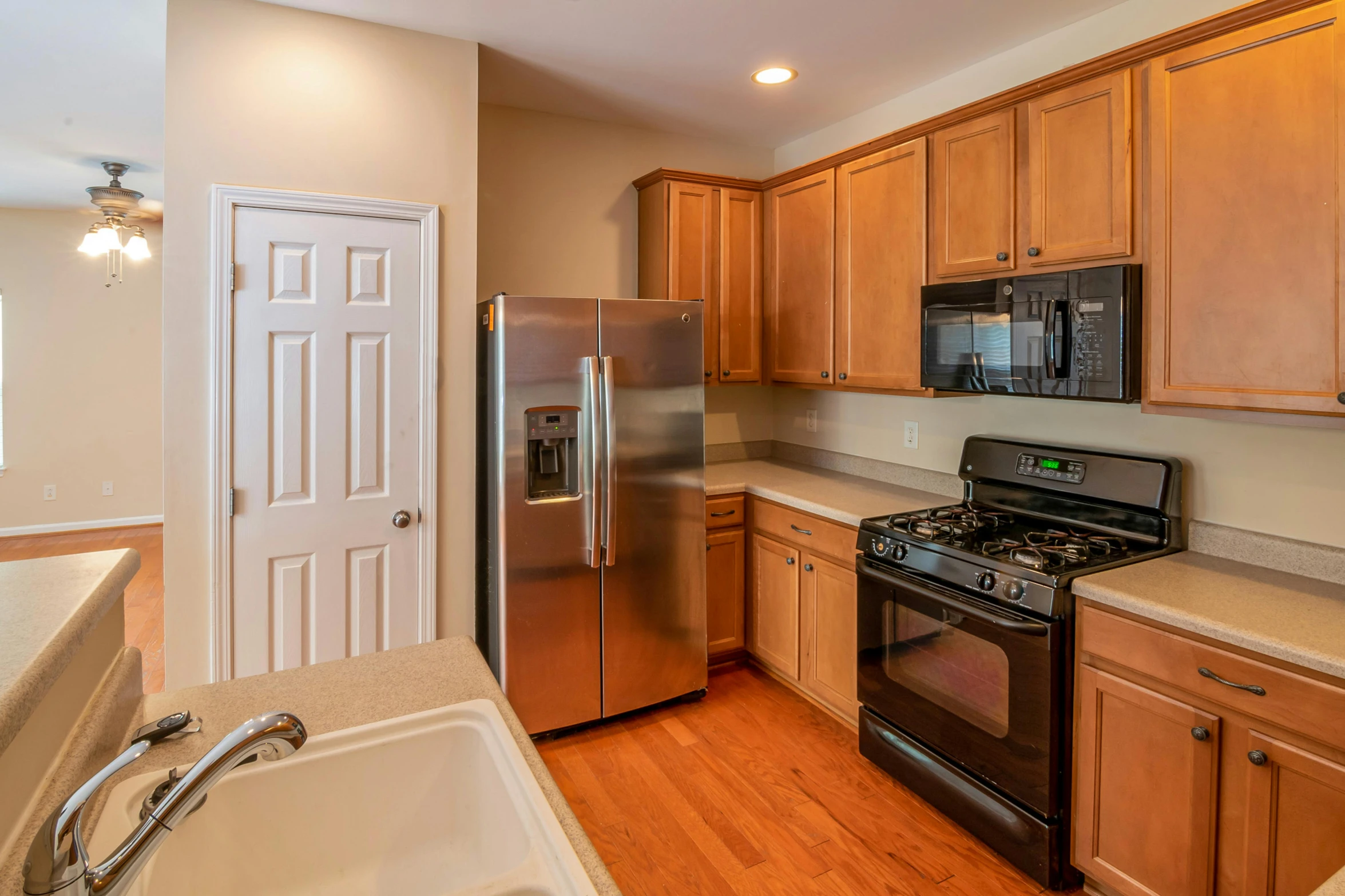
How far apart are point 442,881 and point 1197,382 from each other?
2033 mm

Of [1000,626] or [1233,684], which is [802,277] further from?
[1233,684]

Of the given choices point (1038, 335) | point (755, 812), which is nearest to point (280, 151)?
point (1038, 335)

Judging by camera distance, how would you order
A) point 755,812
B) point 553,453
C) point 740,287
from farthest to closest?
point 740,287, point 553,453, point 755,812

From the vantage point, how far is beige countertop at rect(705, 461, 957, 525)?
2.82 m

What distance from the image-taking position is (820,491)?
3.14 m

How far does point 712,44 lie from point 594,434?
1466 millimetres

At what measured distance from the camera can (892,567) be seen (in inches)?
95.3

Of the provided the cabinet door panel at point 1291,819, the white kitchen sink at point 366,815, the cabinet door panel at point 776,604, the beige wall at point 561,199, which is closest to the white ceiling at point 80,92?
the beige wall at point 561,199

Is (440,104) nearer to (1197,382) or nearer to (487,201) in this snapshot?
(487,201)

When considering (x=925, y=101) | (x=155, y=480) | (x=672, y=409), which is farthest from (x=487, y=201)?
(x=155, y=480)

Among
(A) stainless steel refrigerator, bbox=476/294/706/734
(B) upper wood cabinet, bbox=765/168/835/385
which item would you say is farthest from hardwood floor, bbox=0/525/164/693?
(B) upper wood cabinet, bbox=765/168/835/385

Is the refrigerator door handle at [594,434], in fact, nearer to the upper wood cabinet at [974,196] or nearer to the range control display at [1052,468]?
the upper wood cabinet at [974,196]

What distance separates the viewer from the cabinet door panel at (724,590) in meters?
3.29

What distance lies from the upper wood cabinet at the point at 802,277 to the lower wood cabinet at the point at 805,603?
2.18 ft
